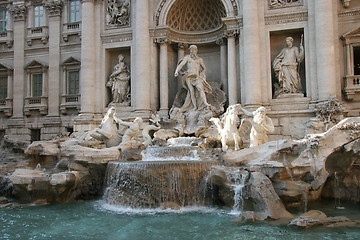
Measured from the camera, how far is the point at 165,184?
10.3 meters

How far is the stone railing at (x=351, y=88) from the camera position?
1501cm

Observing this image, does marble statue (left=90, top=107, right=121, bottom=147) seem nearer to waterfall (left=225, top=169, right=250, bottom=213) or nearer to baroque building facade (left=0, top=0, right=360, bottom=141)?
baroque building facade (left=0, top=0, right=360, bottom=141)

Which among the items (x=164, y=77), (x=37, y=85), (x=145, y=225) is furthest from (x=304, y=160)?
(x=37, y=85)

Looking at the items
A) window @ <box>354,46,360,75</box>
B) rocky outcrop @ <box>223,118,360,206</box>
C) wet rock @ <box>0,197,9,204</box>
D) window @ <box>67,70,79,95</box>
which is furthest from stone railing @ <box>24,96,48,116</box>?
window @ <box>354,46,360,75</box>

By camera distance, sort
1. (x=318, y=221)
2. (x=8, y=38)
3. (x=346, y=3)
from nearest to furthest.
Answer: (x=318, y=221) < (x=346, y=3) < (x=8, y=38)

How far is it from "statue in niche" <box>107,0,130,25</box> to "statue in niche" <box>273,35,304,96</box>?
26.4ft

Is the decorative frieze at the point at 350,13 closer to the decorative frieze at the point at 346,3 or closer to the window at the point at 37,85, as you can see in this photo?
the decorative frieze at the point at 346,3

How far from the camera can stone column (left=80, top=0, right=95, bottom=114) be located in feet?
58.0

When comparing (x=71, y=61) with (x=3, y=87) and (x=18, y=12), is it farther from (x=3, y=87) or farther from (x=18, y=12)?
(x=3, y=87)

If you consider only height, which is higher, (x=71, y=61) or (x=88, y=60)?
(x=71, y=61)

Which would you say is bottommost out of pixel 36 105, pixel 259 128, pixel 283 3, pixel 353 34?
pixel 259 128

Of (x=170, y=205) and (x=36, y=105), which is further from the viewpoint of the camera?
(x=36, y=105)

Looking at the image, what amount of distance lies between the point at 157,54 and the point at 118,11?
121 inches

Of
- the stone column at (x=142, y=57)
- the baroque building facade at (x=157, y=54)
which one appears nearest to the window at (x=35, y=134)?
the baroque building facade at (x=157, y=54)
